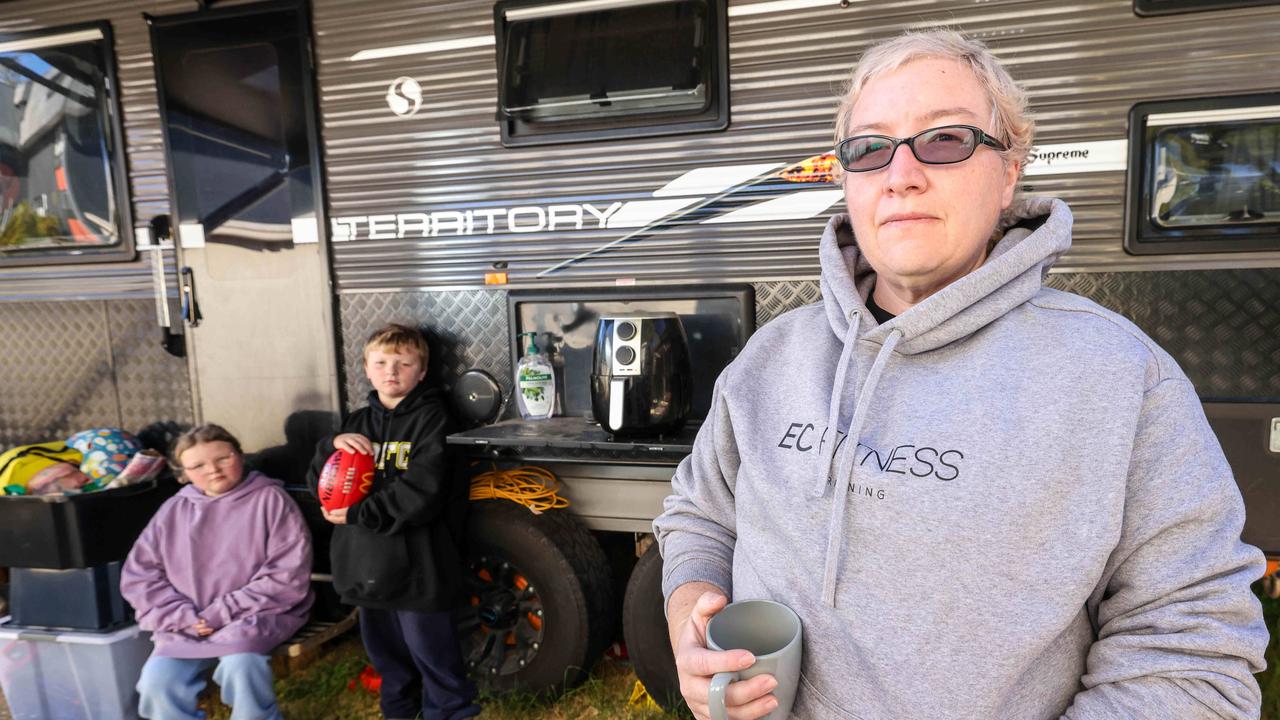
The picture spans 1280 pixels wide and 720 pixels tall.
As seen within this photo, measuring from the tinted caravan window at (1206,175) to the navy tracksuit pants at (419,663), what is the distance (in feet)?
8.90

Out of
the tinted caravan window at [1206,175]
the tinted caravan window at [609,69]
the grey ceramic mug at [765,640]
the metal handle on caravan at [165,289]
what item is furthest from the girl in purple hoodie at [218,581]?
the tinted caravan window at [1206,175]

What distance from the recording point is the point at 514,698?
2846mm

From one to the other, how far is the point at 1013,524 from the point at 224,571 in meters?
2.84

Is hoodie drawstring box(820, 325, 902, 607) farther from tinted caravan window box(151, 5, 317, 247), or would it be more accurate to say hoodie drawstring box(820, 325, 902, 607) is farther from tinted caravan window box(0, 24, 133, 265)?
tinted caravan window box(0, 24, 133, 265)

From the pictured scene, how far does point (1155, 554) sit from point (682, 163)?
2054mm

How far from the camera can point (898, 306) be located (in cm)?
125

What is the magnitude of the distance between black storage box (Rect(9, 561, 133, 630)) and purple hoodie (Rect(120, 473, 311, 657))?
0.63 ft

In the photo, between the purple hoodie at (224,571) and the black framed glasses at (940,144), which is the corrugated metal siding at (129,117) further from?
the black framed glasses at (940,144)

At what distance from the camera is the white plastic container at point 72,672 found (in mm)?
2854

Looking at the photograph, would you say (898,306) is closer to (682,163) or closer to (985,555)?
(985,555)

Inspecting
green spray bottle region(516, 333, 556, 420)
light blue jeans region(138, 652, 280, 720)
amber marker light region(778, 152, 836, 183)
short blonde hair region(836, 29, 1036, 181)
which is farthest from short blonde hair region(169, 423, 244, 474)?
short blonde hair region(836, 29, 1036, 181)

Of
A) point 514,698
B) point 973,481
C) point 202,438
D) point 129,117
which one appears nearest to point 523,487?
point 514,698

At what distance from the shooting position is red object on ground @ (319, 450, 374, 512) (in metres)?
2.66

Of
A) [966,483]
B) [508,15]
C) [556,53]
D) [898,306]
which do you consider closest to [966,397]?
[966,483]
